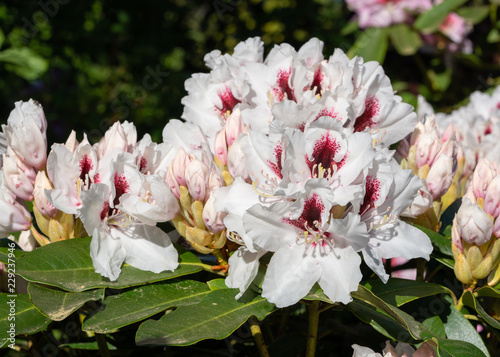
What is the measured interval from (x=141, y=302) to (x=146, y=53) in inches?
110

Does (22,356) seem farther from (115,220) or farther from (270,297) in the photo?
(270,297)

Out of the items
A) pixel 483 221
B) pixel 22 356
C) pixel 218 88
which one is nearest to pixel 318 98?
pixel 218 88

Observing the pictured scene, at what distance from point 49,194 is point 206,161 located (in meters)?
0.28

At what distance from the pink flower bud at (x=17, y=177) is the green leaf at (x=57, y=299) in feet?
0.65

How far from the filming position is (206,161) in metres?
1.16

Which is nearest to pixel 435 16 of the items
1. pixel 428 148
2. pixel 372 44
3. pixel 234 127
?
pixel 372 44

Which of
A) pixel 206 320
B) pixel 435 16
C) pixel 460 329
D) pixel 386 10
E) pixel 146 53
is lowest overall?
pixel 460 329

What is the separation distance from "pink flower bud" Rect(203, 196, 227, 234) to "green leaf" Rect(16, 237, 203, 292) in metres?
0.10

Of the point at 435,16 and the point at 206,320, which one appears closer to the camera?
the point at 206,320

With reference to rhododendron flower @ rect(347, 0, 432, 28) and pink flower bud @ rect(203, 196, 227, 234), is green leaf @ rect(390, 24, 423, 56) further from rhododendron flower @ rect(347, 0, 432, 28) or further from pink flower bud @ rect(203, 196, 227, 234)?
pink flower bud @ rect(203, 196, 227, 234)

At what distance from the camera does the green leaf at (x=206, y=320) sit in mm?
995

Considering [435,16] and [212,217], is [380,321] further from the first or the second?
[435,16]

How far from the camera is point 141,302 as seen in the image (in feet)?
3.63

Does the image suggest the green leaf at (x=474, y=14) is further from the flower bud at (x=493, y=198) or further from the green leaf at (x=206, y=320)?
the green leaf at (x=206, y=320)
